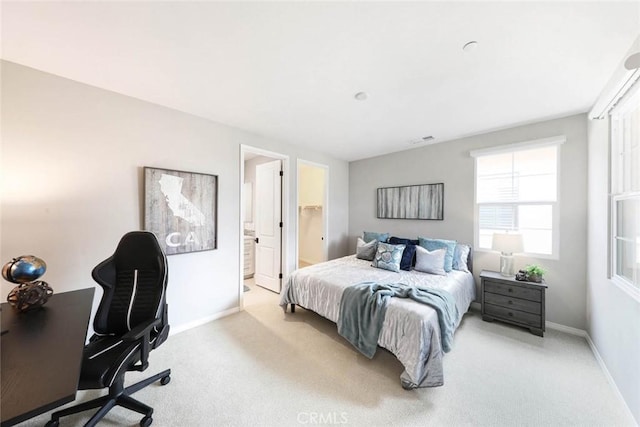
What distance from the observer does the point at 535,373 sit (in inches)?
77.0

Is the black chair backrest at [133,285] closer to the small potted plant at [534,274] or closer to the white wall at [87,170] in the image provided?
the white wall at [87,170]

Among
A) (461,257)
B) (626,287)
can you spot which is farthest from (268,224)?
(626,287)

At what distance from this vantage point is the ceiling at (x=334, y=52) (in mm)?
1327

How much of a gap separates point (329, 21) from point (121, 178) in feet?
7.63

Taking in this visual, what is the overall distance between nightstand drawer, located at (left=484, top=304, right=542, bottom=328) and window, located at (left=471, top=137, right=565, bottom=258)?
78 cm

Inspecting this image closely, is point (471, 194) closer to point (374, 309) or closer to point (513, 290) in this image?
point (513, 290)

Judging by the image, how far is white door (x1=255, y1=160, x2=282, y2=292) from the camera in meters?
3.78

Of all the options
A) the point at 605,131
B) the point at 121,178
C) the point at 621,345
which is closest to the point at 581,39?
the point at 605,131

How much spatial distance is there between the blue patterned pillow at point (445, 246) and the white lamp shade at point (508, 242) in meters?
0.49

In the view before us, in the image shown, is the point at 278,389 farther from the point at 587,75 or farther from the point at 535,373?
the point at 587,75

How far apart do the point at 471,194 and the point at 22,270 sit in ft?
15.1

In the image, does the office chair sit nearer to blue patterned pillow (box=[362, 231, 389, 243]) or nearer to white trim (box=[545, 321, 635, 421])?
blue patterned pillow (box=[362, 231, 389, 243])

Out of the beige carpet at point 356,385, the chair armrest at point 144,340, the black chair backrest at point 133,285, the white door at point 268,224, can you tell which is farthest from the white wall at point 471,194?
the chair armrest at point 144,340

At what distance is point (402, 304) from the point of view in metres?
2.02
